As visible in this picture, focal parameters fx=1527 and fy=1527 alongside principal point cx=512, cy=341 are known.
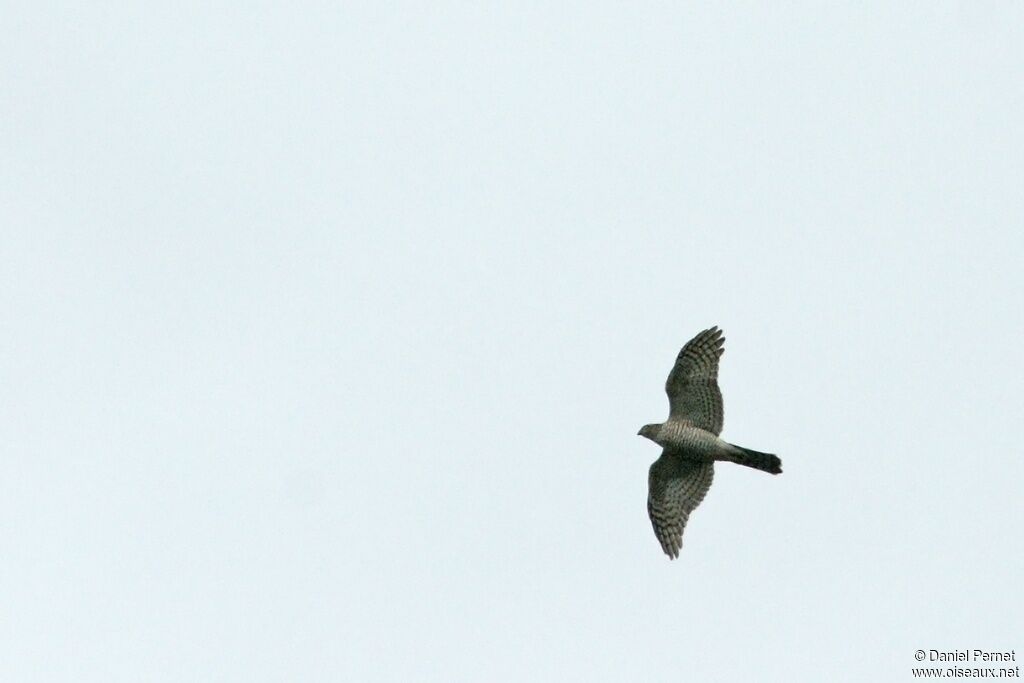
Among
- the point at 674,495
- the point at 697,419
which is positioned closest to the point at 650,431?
the point at 697,419

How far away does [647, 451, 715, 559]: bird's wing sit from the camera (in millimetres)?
29266

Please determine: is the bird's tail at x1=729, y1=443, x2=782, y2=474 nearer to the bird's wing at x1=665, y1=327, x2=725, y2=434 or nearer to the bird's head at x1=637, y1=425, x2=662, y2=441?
the bird's wing at x1=665, y1=327, x2=725, y2=434

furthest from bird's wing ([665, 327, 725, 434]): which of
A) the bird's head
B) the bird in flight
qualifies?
the bird's head

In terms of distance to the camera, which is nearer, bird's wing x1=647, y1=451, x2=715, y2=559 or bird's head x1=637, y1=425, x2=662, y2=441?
bird's head x1=637, y1=425, x2=662, y2=441

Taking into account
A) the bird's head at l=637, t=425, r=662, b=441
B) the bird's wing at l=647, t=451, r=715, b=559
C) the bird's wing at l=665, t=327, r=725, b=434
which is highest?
the bird's wing at l=665, t=327, r=725, b=434

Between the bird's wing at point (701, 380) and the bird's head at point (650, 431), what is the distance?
591 millimetres

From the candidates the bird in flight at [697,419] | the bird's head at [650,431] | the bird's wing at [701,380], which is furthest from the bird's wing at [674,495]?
the bird's wing at [701,380]

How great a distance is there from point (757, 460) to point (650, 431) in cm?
207

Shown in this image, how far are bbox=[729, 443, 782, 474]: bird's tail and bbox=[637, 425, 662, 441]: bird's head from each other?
1.45 m

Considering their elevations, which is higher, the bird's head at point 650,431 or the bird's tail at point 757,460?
the bird's head at point 650,431

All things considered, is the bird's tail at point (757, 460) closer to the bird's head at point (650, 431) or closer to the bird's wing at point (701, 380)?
the bird's wing at point (701, 380)

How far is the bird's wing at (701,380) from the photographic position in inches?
1109

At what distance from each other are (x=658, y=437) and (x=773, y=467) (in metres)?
2.19

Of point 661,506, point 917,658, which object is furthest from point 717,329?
point 917,658
